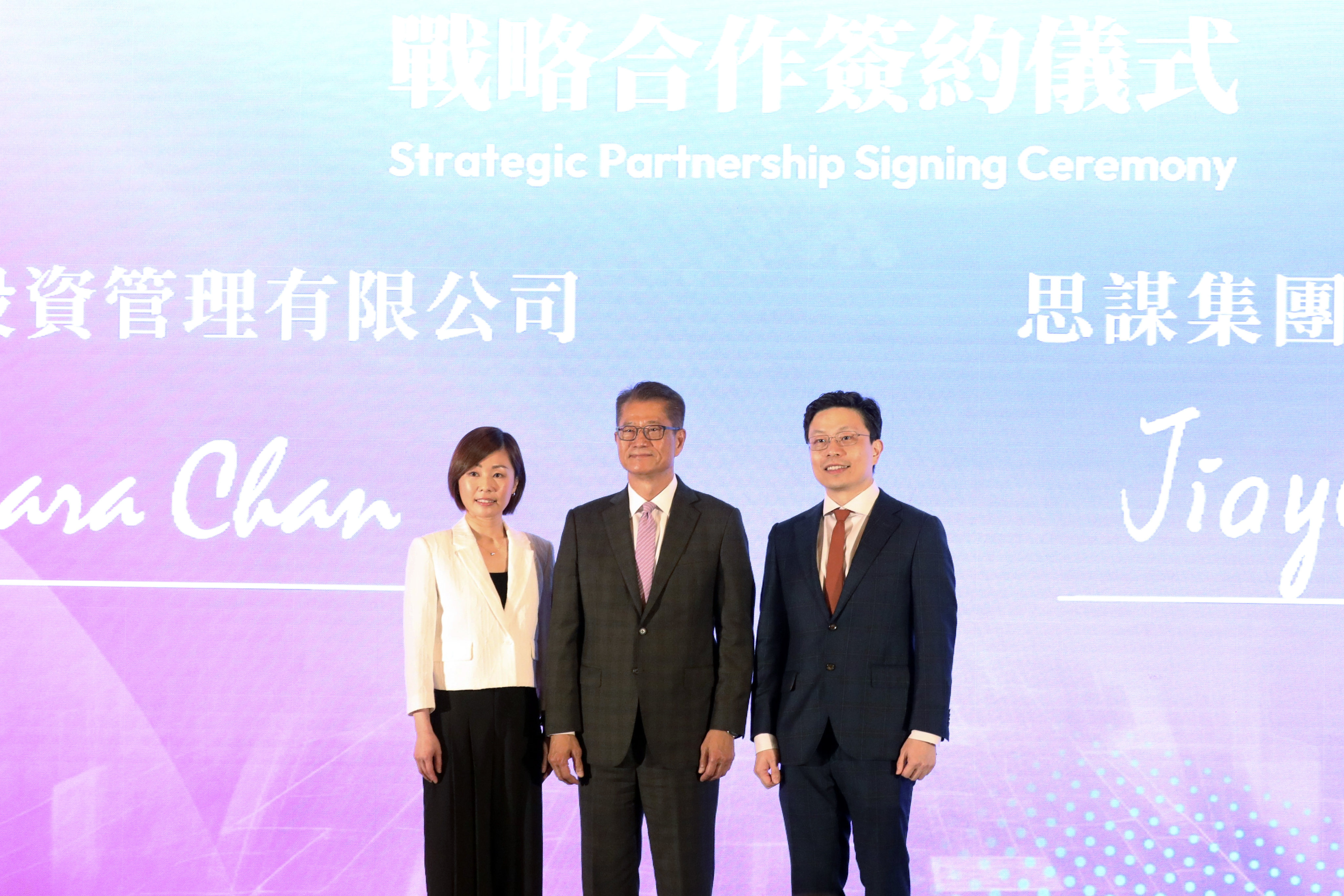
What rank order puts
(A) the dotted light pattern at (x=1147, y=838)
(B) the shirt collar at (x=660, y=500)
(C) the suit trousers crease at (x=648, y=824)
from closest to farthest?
(C) the suit trousers crease at (x=648, y=824) < (B) the shirt collar at (x=660, y=500) < (A) the dotted light pattern at (x=1147, y=838)

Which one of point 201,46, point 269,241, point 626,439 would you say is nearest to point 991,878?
point 626,439

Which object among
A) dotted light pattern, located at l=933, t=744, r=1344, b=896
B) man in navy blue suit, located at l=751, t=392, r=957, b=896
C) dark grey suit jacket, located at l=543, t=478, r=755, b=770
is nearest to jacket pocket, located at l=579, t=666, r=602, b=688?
dark grey suit jacket, located at l=543, t=478, r=755, b=770

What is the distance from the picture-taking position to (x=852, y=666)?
8.57 feet

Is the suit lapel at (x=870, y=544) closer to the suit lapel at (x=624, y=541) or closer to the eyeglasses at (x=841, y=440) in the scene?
the eyeglasses at (x=841, y=440)

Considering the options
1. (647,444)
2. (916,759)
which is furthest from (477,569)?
(916,759)

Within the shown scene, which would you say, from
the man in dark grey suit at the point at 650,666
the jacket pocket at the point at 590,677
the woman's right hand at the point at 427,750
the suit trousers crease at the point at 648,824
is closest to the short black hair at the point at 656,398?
the man in dark grey suit at the point at 650,666

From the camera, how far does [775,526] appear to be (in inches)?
110

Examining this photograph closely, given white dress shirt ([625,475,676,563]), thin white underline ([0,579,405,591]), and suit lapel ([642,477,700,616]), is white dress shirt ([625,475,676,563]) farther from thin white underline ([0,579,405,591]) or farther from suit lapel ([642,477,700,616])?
thin white underline ([0,579,405,591])

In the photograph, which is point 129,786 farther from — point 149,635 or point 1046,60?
point 1046,60

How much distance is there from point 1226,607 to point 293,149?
3105 millimetres

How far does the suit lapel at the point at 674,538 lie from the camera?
2684 millimetres

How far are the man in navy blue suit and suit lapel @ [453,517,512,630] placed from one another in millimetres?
598

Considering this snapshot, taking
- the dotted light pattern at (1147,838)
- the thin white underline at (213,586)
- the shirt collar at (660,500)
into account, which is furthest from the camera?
the thin white underline at (213,586)

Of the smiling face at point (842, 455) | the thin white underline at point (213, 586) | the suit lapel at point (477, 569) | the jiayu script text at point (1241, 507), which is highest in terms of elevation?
the smiling face at point (842, 455)
